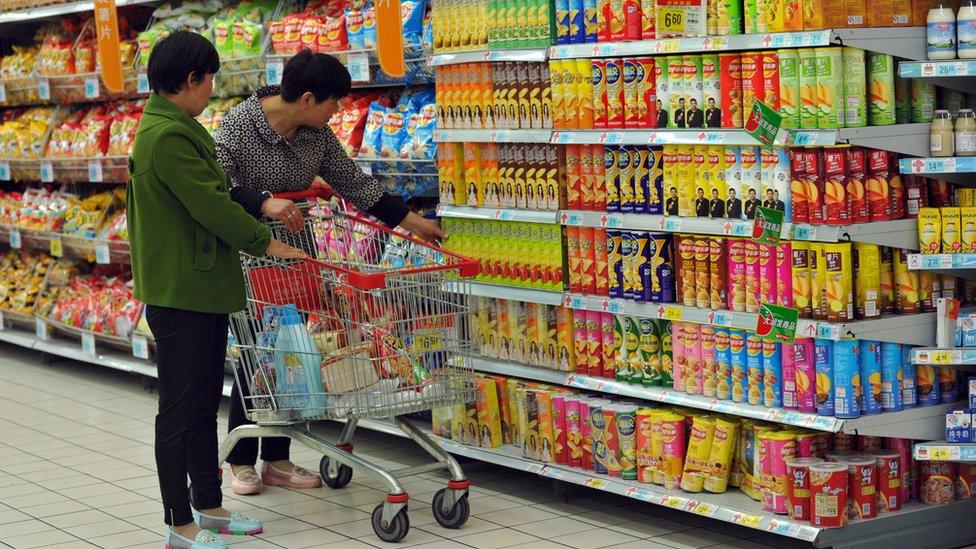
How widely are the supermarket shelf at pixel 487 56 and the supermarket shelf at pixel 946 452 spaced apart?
1856 millimetres

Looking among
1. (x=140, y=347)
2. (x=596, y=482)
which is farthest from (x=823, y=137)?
(x=140, y=347)

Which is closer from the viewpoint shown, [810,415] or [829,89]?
[829,89]

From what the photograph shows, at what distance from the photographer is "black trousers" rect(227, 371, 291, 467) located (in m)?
5.20

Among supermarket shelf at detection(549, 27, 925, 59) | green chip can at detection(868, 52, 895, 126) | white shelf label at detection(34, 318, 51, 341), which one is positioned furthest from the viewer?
white shelf label at detection(34, 318, 51, 341)

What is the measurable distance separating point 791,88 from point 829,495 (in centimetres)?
118

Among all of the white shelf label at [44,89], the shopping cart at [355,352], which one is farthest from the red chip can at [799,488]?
the white shelf label at [44,89]

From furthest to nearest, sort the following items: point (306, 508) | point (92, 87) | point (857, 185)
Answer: point (92, 87), point (306, 508), point (857, 185)

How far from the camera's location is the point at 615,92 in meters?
4.57

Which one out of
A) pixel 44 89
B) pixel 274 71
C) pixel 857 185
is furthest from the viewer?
pixel 44 89

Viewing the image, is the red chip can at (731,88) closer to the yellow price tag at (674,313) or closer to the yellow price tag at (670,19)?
the yellow price tag at (670,19)

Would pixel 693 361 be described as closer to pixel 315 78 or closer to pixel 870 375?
pixel 870 375

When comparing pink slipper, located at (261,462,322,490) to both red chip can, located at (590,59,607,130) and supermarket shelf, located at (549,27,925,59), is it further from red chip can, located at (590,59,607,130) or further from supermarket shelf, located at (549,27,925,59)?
supermarket shelf, located at (549,27,925,59)

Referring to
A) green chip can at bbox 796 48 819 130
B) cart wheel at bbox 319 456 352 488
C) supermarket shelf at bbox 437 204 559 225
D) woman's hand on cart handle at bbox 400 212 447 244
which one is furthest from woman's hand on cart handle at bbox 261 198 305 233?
green chip can at bbox 796 48 819 130

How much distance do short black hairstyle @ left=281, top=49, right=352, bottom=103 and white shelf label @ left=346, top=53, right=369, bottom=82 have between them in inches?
35.2
